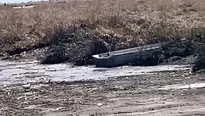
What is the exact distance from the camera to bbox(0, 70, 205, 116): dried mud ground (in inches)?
446

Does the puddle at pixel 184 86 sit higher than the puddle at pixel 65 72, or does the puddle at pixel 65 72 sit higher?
the puddle at pixel 65 72

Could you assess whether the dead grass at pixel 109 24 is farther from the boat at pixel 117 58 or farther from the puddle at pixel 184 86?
the puddle at pixel 184 86

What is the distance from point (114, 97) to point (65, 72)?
5993mm

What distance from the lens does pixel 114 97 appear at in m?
12.8

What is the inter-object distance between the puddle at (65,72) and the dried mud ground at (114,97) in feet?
3.28

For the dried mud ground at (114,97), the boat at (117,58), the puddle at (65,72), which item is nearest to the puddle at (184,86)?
the dried mud ground at (114,97)

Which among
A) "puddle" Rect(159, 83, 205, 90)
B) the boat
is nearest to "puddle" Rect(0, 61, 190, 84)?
the boat

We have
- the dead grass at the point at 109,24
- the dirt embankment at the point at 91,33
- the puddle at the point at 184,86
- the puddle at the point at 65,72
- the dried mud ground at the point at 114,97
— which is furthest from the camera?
the dead grass at the point at 109,24

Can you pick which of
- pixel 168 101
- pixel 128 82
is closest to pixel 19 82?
pixel 128 82

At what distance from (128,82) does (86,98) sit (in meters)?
2.37

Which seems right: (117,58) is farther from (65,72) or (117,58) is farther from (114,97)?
(114,97)

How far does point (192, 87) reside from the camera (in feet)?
43.8

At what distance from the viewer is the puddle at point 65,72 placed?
17.2m

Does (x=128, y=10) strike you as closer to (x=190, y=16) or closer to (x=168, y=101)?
(x=190, y=16)
